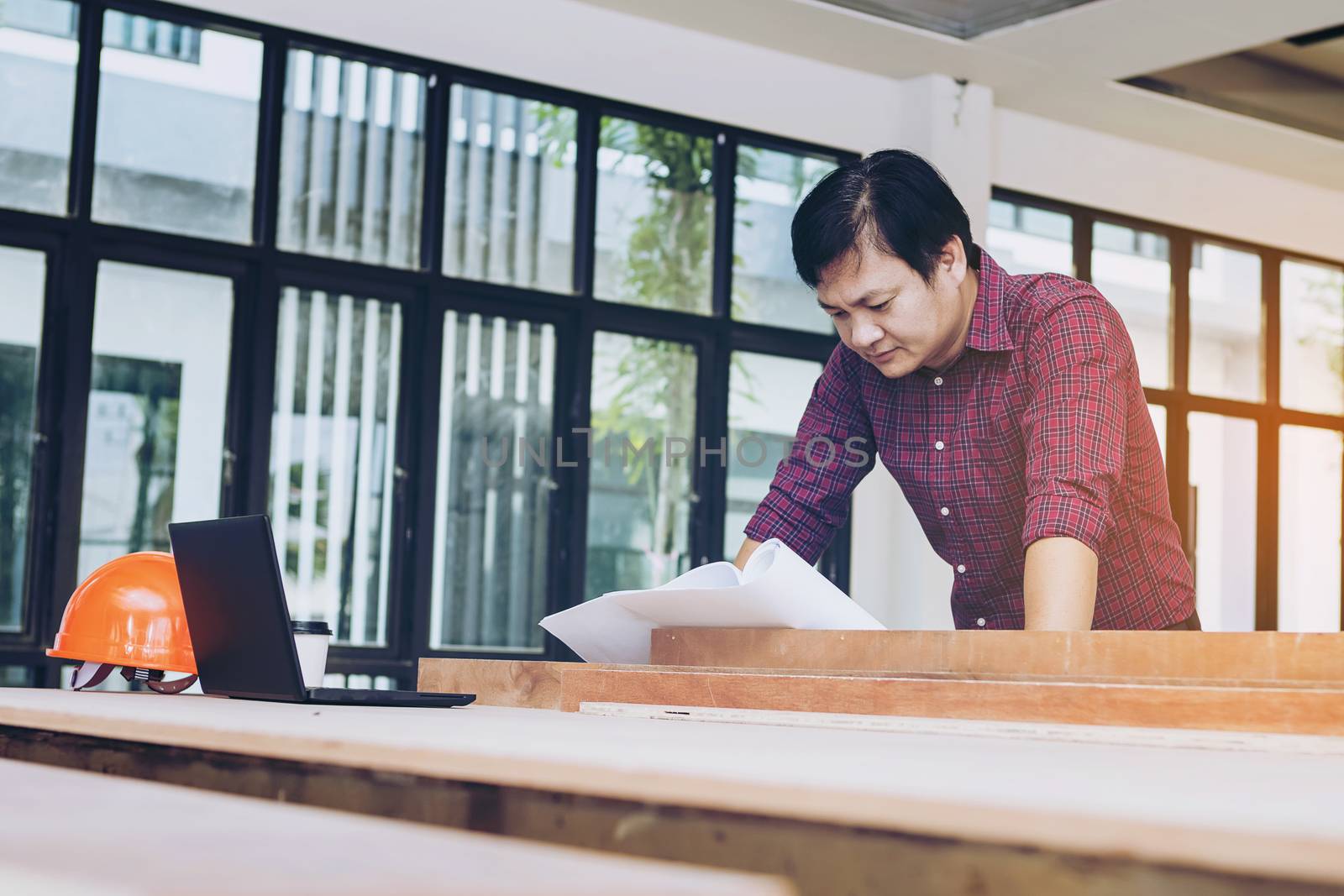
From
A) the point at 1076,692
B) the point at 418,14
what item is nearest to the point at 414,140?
the point at 418,14

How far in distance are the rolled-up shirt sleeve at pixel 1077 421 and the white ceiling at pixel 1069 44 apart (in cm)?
377

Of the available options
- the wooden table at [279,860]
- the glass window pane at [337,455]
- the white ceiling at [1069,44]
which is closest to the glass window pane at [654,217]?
the white ceiling at [1069,44]

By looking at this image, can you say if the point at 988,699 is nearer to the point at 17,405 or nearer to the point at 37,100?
the point at 17,405

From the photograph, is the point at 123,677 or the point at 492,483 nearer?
the point at 123,677

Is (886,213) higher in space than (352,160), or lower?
lower

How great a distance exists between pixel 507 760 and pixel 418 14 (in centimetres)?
500

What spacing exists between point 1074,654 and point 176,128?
175 inches

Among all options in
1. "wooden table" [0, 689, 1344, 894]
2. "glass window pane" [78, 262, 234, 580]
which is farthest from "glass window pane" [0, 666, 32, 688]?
"wooden table" [0, 689, 1344, 894]

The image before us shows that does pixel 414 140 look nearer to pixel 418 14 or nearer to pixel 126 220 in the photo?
pixel 418 14

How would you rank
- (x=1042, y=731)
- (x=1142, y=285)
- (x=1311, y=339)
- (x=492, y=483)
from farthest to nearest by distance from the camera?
(x=1311, y=339) < (x=1142, y=285) < (x=492, y=483) < (x=1042, y=731)

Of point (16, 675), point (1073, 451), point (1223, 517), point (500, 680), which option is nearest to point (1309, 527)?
point (1223, 517)

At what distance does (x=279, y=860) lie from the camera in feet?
1.67

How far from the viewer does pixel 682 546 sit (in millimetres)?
5832

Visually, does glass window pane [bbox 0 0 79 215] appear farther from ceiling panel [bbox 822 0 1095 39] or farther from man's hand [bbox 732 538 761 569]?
man's hand [bbox 732 538 761 569]
